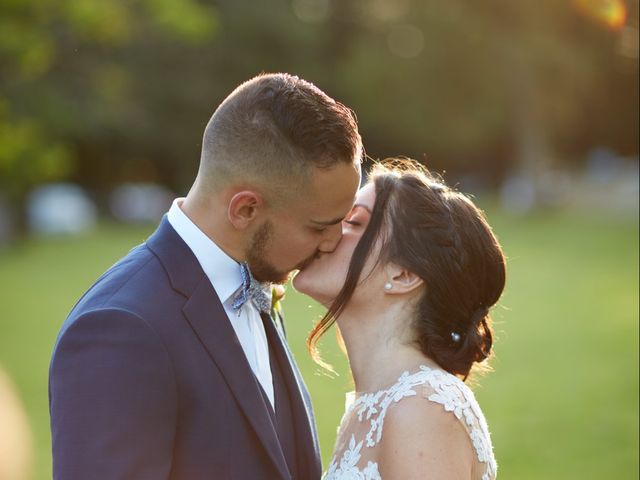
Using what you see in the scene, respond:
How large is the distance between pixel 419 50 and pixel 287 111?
3980 centimetres

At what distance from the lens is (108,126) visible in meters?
40.8

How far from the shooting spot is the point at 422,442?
2895 mm

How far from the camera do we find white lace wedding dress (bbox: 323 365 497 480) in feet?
9.92

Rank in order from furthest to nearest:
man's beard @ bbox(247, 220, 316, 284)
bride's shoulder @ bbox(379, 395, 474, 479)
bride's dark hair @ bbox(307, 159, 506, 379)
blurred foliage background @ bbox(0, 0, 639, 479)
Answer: blurred foliage background @ bbox(0, 0, 639, 479) → bride's dark hair @ bbox(307, 159, 506, 379) → man's beard @ bbox(247, 220, 316, 284) → bride's shoulder @ bbox(379, 395, 474, 479)

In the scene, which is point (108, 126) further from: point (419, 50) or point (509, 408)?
point (509, 408)

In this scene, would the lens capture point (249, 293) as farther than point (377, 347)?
No

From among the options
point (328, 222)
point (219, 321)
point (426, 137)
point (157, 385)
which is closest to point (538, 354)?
point (328, 222)

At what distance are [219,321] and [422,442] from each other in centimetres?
79

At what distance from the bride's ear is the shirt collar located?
2.09 feet

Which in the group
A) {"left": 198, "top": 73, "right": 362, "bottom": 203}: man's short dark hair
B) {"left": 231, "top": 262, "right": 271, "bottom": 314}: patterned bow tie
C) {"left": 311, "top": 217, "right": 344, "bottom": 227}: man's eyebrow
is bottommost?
{"left": 231, "top": 262, "right": 271, "bottom": 314}: patterned bow tie

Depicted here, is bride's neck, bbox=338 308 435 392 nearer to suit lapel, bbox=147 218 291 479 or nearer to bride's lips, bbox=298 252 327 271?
bride's lips, bbox=298 252 327 271

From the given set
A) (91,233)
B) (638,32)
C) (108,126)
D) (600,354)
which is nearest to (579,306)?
(600,354)

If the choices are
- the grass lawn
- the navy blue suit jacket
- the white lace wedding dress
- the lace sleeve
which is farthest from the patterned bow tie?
the grass lawn

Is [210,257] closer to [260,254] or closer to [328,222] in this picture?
[260,254]
